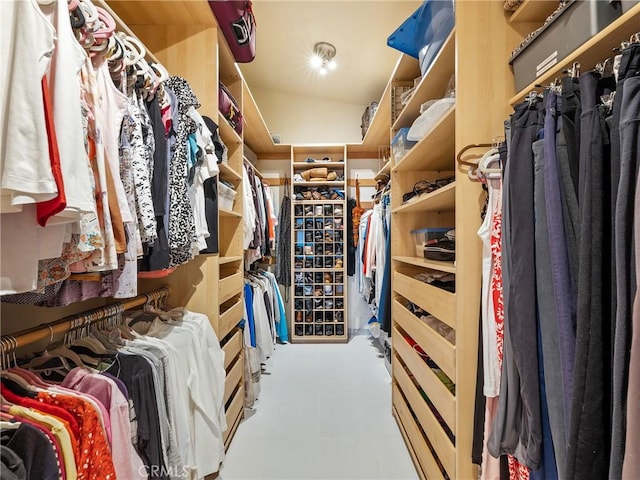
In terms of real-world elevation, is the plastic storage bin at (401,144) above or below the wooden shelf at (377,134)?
below

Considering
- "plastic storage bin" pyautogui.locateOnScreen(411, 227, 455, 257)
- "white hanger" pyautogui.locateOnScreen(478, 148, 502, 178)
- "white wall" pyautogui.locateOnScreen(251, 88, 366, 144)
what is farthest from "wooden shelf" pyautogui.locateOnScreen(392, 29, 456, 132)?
"white wall" pyautogui.locateOnScreen(251, 88, 366, 144)

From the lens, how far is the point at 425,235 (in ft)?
5.69

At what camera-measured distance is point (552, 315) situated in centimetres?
69

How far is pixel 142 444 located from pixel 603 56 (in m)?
1.59

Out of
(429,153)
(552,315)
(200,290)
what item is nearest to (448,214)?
(429,153)

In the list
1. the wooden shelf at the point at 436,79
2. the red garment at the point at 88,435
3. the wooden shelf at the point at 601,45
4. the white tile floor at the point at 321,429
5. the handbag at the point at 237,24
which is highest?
the handbag at the point at 237,24

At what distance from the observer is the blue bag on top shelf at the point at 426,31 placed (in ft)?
4.01

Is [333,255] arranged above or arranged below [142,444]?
above

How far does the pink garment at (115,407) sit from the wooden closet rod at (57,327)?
128mm

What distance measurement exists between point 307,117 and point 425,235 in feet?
7.55

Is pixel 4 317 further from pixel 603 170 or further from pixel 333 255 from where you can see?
pixel 333 255

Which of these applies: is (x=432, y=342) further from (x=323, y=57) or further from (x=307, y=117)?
(x=307, y=117)

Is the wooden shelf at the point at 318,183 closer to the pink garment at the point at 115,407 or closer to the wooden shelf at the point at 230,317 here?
the wooden shelf at the point at 230,317

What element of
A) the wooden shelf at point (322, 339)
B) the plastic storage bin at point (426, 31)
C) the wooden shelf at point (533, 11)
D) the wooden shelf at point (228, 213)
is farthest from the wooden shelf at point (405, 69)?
the wooden shelf at point (322, 339)
